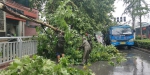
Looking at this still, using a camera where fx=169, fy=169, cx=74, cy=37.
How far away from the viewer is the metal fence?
200 inches

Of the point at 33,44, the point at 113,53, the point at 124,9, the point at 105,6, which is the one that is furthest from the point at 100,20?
the point at 124,9

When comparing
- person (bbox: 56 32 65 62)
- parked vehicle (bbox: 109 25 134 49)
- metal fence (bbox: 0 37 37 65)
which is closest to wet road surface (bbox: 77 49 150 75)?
person (bbox: 56 32 65 62)

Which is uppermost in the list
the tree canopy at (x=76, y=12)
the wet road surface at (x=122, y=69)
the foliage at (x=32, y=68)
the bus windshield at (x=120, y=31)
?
the tree canopy at (x=76, y=12)

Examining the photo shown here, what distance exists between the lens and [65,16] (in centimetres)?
780

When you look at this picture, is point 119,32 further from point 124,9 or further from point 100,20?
point 124,9

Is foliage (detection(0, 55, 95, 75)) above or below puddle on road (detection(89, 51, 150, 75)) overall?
above

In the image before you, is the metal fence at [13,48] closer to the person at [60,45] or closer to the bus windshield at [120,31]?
the person at [60,45]

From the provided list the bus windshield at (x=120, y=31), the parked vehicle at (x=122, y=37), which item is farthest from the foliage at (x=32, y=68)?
the bus windshield at (x=120, y=31)

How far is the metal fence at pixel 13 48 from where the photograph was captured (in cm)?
509

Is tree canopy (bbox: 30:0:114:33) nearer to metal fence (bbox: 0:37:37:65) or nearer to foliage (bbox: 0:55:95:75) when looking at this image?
metal fence (bbox: 0:37:37:65)

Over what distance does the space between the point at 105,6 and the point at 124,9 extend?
988 centimetres

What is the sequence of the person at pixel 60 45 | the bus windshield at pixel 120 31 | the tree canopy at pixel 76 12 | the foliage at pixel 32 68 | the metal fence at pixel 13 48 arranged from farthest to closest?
the bus windshield at pixel 120 31
the tree canopy at pixel 76 12
the person at pixel 60 45
the metal fence at pixel 13 48
the foliage at pixel 32 68

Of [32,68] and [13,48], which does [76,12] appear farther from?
[32,68]

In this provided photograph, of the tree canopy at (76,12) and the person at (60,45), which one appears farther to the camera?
the tree canopy at (76,12)
